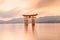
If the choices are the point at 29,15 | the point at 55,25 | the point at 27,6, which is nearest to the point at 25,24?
the point at 29,15

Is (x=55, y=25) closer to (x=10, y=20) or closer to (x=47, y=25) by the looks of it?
(x=47, y=25)

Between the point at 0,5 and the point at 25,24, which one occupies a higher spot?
the point at 0,5

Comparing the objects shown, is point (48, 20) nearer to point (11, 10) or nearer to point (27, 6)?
point (27, 6)

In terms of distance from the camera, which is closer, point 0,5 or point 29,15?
point 29,15

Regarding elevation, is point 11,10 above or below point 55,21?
above

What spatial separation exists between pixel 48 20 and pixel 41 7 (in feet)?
0.66

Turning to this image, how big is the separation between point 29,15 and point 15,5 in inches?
9.8

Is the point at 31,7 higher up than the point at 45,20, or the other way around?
the point at 31,7

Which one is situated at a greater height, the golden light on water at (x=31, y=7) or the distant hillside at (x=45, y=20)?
the golden light on water at (x=31, y=7)

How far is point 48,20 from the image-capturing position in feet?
5.41

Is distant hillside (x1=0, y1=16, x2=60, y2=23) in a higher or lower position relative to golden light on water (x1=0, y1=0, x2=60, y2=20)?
lower

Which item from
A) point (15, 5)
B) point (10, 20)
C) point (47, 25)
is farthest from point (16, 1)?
point (47, 25)

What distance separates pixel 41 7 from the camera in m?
1.67

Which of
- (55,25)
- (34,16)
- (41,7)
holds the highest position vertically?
(41,7)
